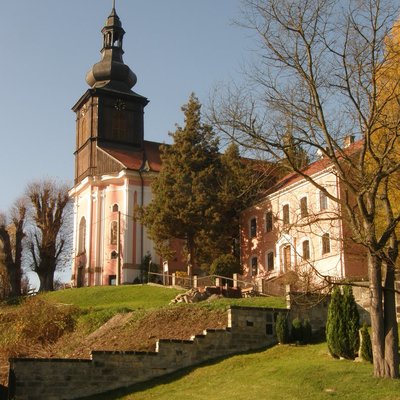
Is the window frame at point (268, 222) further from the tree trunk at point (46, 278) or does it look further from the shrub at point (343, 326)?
the shrub at point (343, 326)

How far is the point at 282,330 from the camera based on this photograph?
21.4 m

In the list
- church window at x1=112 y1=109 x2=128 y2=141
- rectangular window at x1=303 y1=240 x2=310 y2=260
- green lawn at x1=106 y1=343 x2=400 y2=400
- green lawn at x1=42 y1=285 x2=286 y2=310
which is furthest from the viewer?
church window at x1=112 y1=109 x2=128 y2=141

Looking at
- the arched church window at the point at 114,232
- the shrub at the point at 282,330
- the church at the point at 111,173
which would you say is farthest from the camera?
the arched church window at the point at 114,232

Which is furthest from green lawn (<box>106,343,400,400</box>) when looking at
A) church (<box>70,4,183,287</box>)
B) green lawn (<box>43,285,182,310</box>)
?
church (<box>70,4,183,287</box>)

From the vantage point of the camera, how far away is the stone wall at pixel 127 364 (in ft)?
62.4

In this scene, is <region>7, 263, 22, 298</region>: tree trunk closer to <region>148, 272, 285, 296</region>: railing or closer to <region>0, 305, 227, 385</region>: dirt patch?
<region>148, 272, 285, 296</region>: railing

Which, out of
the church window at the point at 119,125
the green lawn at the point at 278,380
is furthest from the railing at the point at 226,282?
the church window at the point at 119,125

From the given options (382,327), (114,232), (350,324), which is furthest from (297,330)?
(114,232)

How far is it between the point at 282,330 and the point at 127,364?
481 centimetres

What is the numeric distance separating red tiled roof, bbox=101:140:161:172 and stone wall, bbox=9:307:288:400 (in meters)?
31.3

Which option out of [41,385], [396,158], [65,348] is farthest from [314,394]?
[65,348]

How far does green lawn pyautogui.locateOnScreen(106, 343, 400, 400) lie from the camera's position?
15.8 meters

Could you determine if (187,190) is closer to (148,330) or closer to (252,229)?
(252,229)

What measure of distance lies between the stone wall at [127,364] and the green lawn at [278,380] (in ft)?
1.77
